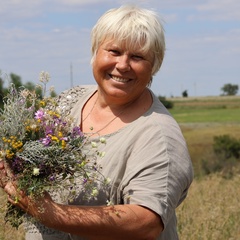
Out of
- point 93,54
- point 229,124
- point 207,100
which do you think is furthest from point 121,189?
point 207,100

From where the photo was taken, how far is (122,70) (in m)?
3.92

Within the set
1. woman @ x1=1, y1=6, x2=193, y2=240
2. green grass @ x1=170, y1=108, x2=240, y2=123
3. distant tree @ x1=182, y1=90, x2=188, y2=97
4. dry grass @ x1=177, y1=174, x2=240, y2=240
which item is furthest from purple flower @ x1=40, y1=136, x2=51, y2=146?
distant tree @ x1=182, y1=90, x2=188, y2=97

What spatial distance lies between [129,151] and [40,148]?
572 millimetres

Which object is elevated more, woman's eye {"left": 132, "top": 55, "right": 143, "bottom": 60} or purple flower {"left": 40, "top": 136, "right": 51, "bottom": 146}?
woman's eye {"left": 132, "top": 55, "right": 143, "bottom": 60}

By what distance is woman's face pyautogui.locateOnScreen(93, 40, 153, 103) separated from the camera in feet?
12.8

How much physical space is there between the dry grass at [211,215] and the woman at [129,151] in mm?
2315

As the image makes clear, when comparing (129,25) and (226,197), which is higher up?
(129,25)

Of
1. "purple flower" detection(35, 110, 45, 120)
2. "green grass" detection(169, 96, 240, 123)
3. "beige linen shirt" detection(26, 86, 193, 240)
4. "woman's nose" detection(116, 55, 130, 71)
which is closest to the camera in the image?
"purple flower" detection(35, 110, 45, 120)

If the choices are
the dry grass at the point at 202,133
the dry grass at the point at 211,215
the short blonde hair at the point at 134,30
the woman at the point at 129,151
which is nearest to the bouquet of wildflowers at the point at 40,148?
the woman at the point at 129,151

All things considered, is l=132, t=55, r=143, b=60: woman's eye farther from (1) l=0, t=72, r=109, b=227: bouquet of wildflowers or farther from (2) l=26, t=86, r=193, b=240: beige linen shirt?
(1) l=0, t=72, r=109, b=227: bouquet of wildflowers

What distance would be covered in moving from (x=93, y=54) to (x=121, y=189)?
778 mm

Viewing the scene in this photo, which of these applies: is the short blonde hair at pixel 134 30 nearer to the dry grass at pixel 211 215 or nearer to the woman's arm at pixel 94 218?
the woman's arm at pixel 94 218

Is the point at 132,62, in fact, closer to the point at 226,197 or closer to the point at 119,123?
the point at 119,123

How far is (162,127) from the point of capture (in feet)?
12.7
